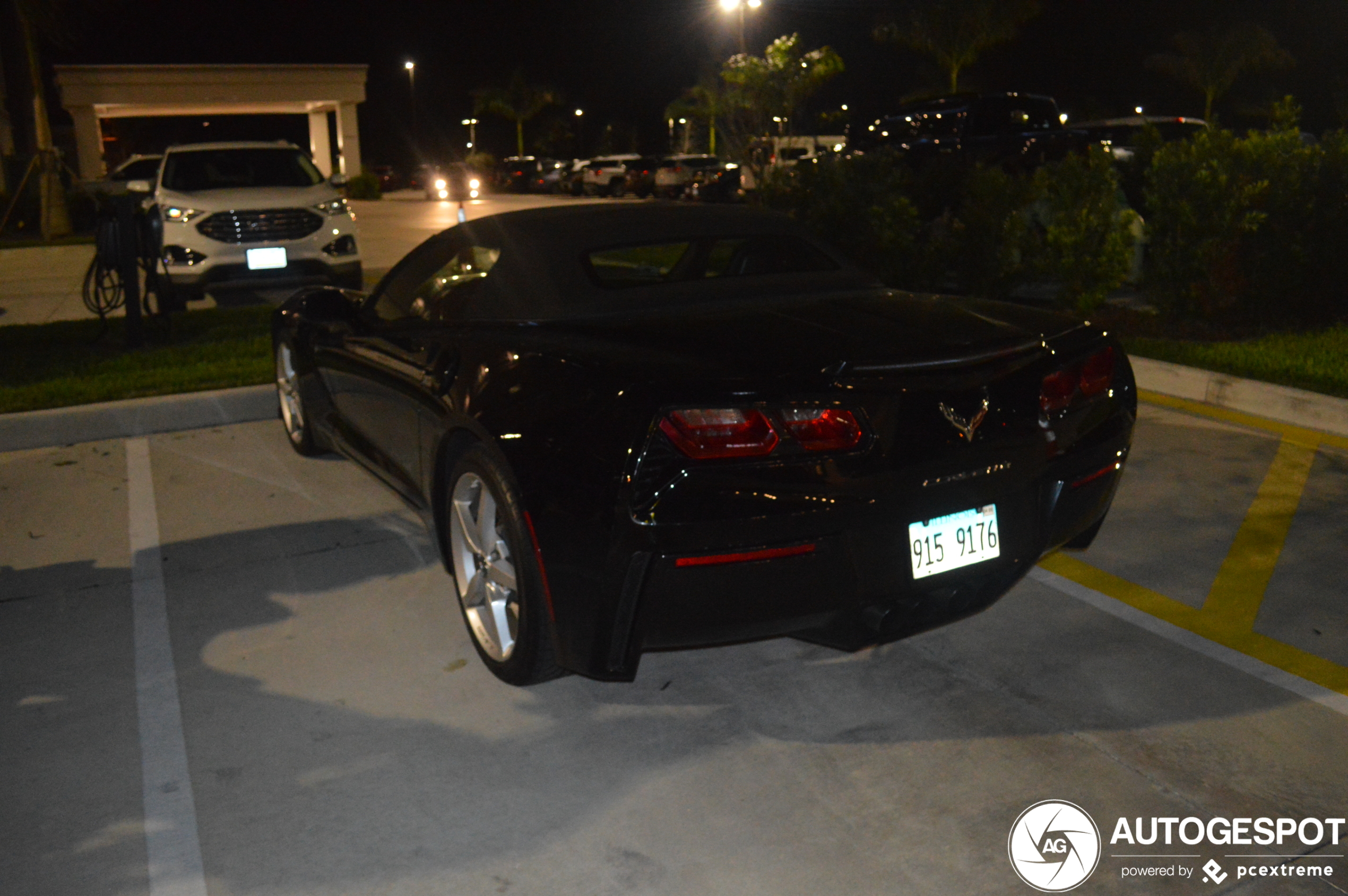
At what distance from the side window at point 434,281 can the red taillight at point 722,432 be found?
1519 millimetres

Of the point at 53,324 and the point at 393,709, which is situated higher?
the point at 53,324

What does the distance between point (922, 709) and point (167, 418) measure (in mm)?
5660

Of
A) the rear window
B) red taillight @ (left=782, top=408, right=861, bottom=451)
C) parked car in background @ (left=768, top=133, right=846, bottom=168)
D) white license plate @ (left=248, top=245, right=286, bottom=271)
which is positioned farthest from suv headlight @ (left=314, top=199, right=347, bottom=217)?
parked car in background @ (left=768, top=133, right=846, bottom=168)

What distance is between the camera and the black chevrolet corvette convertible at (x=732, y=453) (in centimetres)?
318

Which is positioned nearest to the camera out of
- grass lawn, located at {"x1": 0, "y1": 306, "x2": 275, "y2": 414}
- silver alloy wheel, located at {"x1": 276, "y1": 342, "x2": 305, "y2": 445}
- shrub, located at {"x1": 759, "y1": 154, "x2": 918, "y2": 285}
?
silver alloy wheel, located at {"x1": 276, "y1": 342, "x2": 305, "y2": 445}

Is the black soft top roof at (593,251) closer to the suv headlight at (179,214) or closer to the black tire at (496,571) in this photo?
the black tire at (496,571)

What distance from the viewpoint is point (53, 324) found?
1163 cm

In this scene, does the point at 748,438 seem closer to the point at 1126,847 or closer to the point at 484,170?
the point at 1126,847

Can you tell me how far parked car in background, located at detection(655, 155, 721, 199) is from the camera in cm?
3447

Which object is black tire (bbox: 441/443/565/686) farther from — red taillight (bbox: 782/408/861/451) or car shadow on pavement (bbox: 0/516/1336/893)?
red taillight (bbox: 782/408/861/451)

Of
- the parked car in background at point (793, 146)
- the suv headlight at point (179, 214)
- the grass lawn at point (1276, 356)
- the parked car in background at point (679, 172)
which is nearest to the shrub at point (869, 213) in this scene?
the grass lawn at point (1276, 356)

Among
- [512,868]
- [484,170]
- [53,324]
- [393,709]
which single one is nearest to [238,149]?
[53,324]

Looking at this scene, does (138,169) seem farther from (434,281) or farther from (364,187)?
(434,281)

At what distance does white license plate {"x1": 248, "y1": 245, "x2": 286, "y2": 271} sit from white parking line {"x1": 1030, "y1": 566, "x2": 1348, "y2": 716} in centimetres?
925
